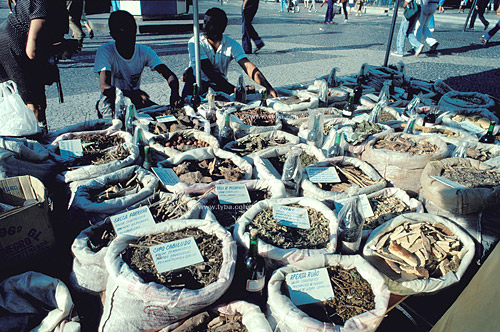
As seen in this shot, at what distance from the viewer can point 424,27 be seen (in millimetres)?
9352

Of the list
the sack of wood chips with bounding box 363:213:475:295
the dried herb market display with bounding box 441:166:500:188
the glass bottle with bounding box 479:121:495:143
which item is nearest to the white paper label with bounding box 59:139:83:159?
the sack of wood chips with bounding box 363:213:475:295

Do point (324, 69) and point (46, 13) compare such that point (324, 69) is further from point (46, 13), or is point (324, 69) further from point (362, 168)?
point (46, 13)

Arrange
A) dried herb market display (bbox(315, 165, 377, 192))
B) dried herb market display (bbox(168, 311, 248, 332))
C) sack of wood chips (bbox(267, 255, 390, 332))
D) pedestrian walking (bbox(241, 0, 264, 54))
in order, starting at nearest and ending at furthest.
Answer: sack of wood chips (bbox(267, 255, 390, 332))
dried herb market display (bbox(168, 311, 248, 332))
dried herb market display (bbox(315, 165, 377, 192))
pedestrian walking (bbox(241, 0, 264, 54))

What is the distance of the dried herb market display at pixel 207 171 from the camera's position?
7.97 feet

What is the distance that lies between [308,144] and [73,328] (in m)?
2.23

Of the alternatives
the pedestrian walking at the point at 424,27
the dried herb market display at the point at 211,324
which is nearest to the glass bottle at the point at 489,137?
the dried herb market display at the point at 211,324

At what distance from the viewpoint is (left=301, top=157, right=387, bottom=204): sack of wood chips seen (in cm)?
238

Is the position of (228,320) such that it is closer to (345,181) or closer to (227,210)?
(227,210)

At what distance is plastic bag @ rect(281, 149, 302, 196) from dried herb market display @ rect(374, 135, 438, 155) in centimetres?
86

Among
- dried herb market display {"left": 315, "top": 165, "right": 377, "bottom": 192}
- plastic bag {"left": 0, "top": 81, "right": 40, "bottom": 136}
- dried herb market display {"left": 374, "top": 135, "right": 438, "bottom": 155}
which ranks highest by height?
plastic bag {"left": 0, "top": 81, "right": 40, "bottom": 136}

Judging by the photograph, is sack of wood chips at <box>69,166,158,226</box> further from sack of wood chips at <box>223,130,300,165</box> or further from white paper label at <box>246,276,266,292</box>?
white paper label at <box>246,276,266,292</box>

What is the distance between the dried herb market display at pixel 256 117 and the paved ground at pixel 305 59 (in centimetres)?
236

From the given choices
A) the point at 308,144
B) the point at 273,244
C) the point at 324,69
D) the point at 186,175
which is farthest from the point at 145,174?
the point at 324,69

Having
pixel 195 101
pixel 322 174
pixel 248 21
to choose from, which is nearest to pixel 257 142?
pixel 322 174
